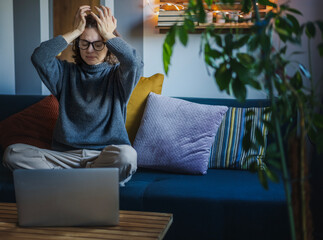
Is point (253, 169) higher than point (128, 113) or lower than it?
higher

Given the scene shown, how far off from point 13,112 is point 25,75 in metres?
0.50

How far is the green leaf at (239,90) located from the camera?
79 centimetres

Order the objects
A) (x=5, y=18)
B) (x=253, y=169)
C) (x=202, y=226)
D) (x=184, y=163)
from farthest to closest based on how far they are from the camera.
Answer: (x=5, y=18) → (x=184, y=163) → (x=202, y=226) → (x=253, y=169)

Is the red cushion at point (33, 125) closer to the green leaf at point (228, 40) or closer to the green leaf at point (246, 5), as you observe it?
the green leaf at point (246, 5)

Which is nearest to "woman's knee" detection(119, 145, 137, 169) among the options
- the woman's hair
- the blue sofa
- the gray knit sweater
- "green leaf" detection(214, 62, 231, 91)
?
the blue sofa

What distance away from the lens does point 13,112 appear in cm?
244

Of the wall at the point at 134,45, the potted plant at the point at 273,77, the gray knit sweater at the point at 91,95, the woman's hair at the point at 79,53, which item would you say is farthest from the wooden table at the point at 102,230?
the wall at the point at 134,45

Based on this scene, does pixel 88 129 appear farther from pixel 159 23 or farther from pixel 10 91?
pixel 10 91

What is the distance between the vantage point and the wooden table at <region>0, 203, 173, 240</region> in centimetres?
104

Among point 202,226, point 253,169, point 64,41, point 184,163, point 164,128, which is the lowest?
point 202,226

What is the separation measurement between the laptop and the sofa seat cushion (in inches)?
22.2

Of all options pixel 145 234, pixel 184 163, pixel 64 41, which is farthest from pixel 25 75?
pixel 145 234

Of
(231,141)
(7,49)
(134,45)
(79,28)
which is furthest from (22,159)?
(7,49)

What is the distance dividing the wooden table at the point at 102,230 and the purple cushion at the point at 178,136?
31.6 inches
